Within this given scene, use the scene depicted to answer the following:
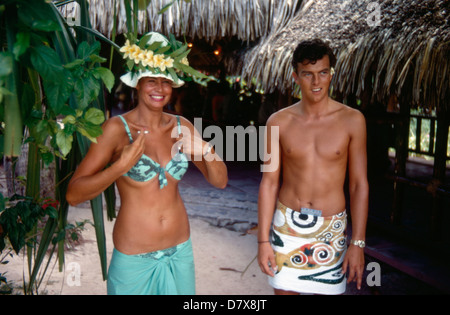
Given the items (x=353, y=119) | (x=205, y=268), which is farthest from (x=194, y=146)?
(x=205, y=268)

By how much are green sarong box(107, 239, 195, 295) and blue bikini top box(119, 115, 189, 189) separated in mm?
344

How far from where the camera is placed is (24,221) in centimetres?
187

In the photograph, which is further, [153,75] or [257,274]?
[257,274]

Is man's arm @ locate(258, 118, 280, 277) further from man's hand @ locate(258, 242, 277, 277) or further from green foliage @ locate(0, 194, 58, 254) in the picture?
green foliage @ locate(0, 194, 58, 254)

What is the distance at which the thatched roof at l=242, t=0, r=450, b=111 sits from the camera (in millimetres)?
3201

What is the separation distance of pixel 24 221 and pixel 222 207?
13.5 feet

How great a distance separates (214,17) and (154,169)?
364 centimetres

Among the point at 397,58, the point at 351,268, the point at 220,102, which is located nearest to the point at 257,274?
the point at 351,268

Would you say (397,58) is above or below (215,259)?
above

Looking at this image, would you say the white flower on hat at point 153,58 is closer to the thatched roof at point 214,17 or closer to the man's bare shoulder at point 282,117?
the man's bare shoulder at point 282,117

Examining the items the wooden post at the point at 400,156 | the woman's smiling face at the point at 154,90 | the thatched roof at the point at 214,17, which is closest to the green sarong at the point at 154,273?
the woman's smiling face at the point at 154,90

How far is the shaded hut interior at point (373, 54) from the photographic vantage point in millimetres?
3332

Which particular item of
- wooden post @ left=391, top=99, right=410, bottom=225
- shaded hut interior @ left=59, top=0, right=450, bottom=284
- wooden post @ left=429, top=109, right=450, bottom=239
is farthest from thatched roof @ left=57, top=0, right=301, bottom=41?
wooden post @ left=429, top=109, right=450, bottom=239

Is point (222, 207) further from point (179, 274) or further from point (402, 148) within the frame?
point (179, 274)
